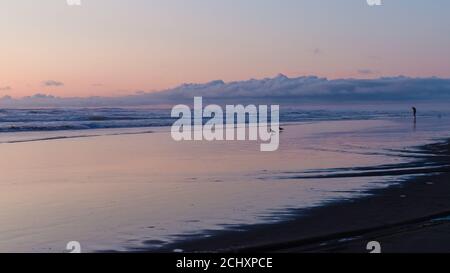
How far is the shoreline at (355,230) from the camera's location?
6.77 m

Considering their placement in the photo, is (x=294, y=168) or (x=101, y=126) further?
(x=101, y=126)

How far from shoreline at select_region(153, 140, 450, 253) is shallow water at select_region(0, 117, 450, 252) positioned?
1.36 feet

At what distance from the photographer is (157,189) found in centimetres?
1132

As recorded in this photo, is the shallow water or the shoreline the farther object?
the shallow water

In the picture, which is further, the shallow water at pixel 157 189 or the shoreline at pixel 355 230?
the shallow water at pixel 157 189

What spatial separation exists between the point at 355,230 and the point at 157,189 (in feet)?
15.6

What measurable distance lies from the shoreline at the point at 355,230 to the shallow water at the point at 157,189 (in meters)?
0.41

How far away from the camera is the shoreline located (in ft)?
22.2

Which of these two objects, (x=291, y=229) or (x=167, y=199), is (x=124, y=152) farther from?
(x=291, y=229)

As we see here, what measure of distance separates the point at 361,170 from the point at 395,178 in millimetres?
1590

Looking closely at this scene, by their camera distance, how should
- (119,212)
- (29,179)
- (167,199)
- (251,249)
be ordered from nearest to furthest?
(251,249)
(119,212)
(167,199)
(29,179)

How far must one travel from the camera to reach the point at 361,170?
14359mm

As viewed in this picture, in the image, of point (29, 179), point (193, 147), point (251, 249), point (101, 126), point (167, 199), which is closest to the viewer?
point (251, 249)

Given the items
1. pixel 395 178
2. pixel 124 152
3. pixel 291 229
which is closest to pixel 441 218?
pixel 291 229
